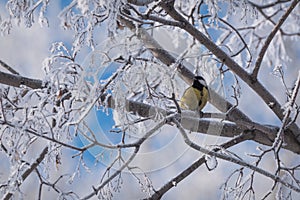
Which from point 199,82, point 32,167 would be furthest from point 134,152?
point 199,82

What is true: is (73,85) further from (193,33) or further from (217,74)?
(217,74)

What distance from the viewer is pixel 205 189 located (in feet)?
16.1

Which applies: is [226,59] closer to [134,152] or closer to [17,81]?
[134,152]

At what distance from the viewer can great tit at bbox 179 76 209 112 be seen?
6.41ft

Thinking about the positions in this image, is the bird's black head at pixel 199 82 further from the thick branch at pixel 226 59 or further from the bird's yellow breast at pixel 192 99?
the thick branch at pixel 226 59

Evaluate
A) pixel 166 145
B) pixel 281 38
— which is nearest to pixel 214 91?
pixel 166 145

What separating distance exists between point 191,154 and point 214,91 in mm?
244

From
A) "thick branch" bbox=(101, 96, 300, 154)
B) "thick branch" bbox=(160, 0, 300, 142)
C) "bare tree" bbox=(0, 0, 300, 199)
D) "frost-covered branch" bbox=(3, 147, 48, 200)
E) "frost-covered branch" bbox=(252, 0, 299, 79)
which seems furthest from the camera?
"frost-covered branch" bbox=(252, 0, 299, 79)

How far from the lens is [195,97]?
1.98 meters

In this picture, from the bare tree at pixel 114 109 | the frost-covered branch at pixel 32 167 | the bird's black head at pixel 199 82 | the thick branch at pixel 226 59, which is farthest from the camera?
the bird's black head at pixel 199 82

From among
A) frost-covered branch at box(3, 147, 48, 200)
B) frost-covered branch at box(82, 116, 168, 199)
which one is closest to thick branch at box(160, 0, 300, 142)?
frost-covered branch at box(82, 116, 168, 199)

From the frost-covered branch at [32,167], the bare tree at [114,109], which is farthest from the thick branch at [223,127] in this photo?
the frost-covered branch at [32,167]

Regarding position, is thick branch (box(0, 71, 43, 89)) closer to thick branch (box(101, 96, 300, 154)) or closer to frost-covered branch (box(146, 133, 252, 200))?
thick branch (box(101, 96, 300, 154))

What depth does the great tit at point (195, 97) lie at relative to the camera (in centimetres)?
196
